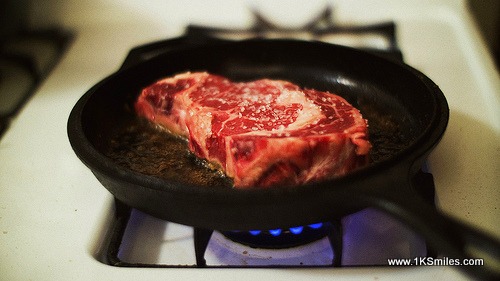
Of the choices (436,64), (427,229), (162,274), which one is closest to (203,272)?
(162,274)

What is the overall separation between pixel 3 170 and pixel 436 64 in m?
1.00

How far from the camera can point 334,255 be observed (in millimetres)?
680

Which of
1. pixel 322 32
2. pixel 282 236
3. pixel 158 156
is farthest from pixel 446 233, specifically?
pixel 322 32

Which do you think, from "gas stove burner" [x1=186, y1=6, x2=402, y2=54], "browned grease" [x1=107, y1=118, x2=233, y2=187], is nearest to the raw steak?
"browned grease" [x1=107, y1=118, x2=233, y2=187]

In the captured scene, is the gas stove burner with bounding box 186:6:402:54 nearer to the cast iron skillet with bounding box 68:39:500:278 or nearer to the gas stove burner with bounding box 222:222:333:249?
the cast iron skillet with bounding box 68:39:500:278

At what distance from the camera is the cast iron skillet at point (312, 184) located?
55 cm

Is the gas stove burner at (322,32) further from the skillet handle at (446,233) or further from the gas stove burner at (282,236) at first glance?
the skillet handle at (446,233)

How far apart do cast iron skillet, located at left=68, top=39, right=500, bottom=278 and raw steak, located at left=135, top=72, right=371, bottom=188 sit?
86 mm

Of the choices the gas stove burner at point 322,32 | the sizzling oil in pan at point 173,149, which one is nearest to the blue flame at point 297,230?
the sizzling oil in pan at point 173,149

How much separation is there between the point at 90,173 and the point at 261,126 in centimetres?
34

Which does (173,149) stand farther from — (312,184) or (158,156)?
(312,184)

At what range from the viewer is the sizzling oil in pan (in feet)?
2.70

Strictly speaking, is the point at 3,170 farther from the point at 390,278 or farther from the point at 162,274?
the point at 390,278

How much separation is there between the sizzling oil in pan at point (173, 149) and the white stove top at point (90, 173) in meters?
0.07
